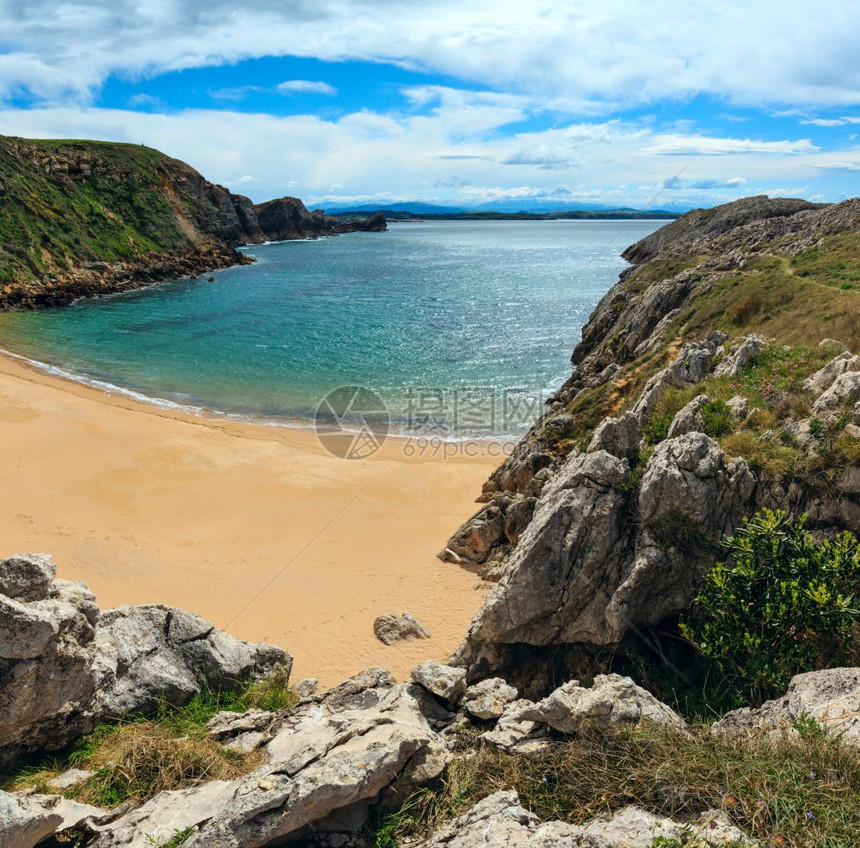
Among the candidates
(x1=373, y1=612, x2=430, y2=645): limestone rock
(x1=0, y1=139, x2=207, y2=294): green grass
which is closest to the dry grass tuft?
(x1=373, y1=612, x2=430, y2=645): limestone rock

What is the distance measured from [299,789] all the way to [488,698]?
12.4 ft

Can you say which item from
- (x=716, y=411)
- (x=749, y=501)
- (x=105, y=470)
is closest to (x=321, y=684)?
(x=749, y=501)

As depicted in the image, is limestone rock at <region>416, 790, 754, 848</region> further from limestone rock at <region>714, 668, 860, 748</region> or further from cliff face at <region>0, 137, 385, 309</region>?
cliff face at <region>0, 137, 385, 309</region>

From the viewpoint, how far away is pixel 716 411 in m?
12.1

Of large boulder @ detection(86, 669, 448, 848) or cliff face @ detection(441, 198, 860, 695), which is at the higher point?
cliff face @ detection(441, 198, 860, 695)

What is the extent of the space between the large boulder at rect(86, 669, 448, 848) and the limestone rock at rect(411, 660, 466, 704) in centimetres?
115

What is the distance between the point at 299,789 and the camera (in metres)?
6.38

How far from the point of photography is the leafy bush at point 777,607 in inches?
317

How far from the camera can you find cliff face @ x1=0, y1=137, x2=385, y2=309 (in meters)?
68.0

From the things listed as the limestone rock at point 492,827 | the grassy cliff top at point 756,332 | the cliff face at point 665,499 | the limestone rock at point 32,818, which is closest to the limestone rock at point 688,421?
the cliff face at point 665,499

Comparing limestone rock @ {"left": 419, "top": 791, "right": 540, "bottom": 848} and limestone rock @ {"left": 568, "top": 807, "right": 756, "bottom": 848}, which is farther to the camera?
limestone rock @ {"left": 419, "top": 791, "right": 540, "bottom": 848}

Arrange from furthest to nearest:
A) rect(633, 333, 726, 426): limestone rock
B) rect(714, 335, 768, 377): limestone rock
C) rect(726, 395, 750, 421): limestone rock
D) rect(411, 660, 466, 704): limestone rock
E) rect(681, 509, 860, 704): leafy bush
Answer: rect(633, 333, 726, 426): limestone rock
rect(714, 335, 768, 377): limestone rock
rect(726, 395, 750, 421): limestone rock
rect(411, 660, 466, 704): limestone rock
rect(681, 509, 860, 704): leafy bush

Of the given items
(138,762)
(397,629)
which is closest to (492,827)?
(138,762)

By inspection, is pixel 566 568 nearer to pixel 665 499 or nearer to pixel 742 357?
pixel 665 499
